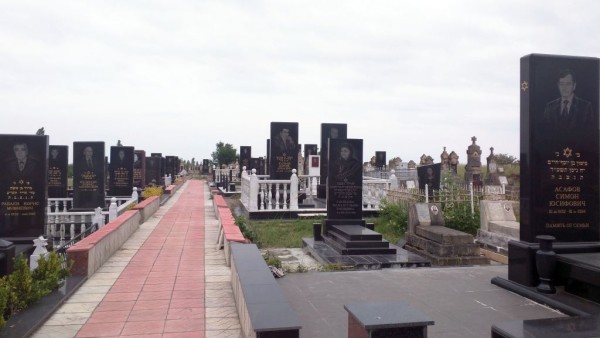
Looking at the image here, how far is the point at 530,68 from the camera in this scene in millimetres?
5969

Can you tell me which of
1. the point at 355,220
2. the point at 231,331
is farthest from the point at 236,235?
the point at 355,220

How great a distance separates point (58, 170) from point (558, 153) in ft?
56.4

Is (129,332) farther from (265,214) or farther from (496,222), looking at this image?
(265,214)

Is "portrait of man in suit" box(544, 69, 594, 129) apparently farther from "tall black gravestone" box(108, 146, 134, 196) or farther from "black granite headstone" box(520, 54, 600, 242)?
"tall black gravestone" box(108, 146, 134, 196)

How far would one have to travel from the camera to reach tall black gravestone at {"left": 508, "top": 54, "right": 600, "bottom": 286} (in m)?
5.95

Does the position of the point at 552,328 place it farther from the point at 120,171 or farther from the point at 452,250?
the point at 120,171

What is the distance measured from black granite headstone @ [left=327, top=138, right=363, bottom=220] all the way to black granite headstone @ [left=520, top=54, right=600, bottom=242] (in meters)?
5.88

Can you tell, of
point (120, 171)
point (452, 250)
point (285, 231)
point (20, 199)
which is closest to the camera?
point (20, 199)

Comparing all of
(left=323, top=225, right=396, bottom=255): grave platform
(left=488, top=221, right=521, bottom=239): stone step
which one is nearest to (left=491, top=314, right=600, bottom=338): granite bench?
(left=323, top=225, right=396, bottom=255): grave platform

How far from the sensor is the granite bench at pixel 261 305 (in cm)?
346

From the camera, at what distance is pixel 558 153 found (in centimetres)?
603

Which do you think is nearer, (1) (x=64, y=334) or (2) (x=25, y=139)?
(1) (x=64, y=334)

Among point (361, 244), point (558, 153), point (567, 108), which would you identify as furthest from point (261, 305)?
point (361, 244)

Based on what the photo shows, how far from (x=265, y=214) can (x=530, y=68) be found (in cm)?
1123
